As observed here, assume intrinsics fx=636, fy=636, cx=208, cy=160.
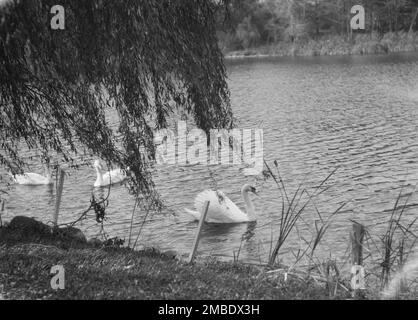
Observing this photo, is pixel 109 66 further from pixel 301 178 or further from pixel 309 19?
pixel 309 19

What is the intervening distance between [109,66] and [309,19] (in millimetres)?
72750

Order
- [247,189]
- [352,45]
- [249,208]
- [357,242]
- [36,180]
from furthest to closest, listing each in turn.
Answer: [352,45]
[36,180]
[247,189]
[249,208]
[357,242]

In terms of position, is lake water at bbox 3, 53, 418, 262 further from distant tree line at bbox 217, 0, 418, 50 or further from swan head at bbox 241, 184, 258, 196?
distant tree line at bbox 217, 0, 418, 50

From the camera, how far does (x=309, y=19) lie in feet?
261

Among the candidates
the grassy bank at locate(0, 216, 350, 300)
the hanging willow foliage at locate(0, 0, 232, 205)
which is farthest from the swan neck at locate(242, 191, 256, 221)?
the grassy bank at locate(0, 216, 350, 300)

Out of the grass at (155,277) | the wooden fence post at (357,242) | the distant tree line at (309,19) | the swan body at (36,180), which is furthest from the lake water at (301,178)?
the distant tree line at (309,19)

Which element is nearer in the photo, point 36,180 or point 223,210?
point 223,210

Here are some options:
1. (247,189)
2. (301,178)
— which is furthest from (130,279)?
(301,178)

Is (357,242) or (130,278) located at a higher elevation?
(357,242)

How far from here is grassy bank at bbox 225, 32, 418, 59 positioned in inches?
2726

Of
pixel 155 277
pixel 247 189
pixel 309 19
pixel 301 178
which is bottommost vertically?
pixel 301 178

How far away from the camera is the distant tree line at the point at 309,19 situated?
70.9 meters
